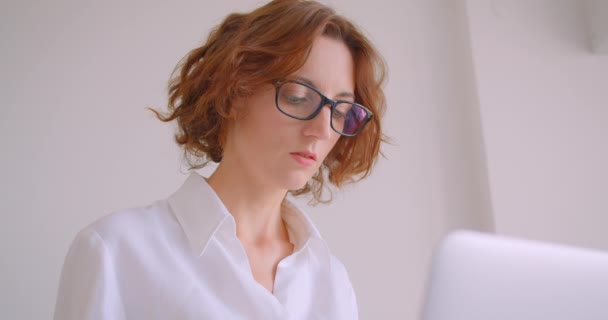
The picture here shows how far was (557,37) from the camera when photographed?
169 centimetres

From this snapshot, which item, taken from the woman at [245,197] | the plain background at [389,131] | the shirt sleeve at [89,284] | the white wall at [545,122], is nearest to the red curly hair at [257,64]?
the woman at [245,197]

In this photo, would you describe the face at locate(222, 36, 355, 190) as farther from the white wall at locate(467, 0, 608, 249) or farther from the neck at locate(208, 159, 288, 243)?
the white wall at locate(467, 0, 608, 249)

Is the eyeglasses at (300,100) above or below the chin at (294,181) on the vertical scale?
above

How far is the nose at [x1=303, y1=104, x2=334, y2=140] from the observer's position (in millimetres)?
846

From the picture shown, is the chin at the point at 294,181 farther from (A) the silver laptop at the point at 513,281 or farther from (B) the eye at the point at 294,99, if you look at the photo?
(A) the silver laptop at the point at 513,281

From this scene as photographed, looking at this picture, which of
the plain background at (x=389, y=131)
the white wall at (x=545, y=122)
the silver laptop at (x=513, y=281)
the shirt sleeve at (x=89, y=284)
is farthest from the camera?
the white wall at (x=545, y=122)

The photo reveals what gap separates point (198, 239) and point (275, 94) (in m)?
0.28

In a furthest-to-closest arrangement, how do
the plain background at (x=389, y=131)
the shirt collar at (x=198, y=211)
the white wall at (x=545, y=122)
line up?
1. the white wall at (x=545, y=122)
2. the plain background at (x=389, y=131)
3. the shirt collar at (x=198, y=211)

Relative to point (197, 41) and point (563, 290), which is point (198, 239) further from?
point (197, 41)

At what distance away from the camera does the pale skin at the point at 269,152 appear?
2.79 feet

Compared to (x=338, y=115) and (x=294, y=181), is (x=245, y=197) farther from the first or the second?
(x=338, y=115)

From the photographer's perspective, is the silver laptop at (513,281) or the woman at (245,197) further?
the woman at (245,197)

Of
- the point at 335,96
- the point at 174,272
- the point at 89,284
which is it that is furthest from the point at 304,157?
the point at 89,284

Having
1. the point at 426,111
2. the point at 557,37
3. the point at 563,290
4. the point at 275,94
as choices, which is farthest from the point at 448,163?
the point at 563,290
